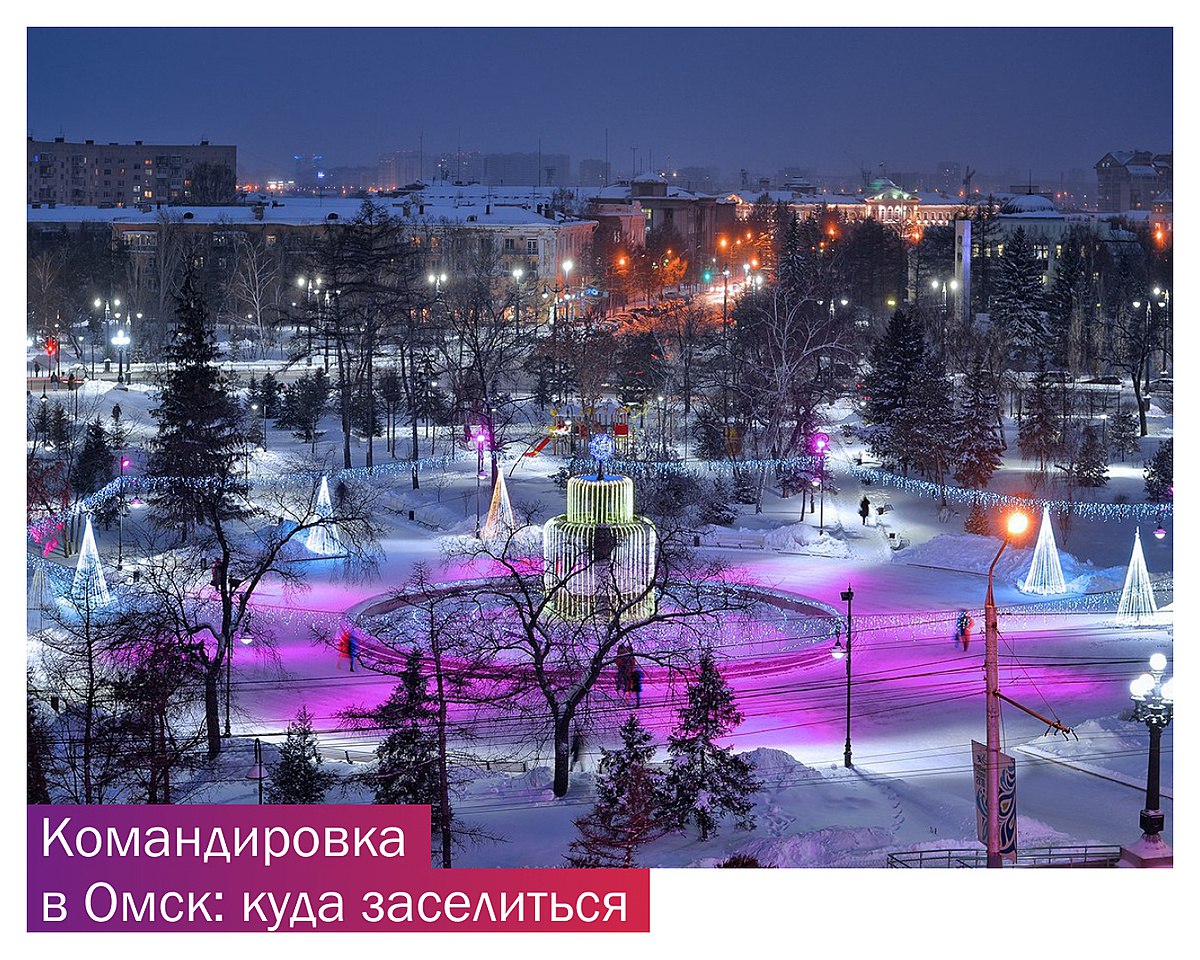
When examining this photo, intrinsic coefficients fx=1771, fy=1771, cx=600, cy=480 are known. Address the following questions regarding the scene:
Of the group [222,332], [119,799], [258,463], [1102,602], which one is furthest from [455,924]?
[222,332]

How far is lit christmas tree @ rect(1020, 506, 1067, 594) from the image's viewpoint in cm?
3028

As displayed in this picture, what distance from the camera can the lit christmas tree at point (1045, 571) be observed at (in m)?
30.3

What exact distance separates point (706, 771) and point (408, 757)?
326 cm

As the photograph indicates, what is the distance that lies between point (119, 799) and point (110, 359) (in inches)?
1632

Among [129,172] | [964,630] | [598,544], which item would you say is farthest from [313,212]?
[964,630]

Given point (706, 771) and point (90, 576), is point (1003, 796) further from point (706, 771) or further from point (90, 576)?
point (90, 576)

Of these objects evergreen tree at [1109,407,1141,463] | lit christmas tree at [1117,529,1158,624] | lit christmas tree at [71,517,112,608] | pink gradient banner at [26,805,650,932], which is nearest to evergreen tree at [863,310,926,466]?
evergreen tree at [1109,407,1141,463]

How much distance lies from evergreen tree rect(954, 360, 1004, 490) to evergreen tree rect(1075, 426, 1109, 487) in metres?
1.95

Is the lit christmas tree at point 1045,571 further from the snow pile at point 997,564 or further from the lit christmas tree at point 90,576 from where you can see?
the lit christmas tree at point 90,576

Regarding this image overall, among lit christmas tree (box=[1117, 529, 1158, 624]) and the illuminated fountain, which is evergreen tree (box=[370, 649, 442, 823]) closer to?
the illuminated fountain

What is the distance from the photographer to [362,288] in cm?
4784

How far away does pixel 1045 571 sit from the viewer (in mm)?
30422

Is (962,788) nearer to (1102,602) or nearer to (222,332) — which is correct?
(1102,602)

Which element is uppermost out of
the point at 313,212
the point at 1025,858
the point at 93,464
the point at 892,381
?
the point at 313,212
